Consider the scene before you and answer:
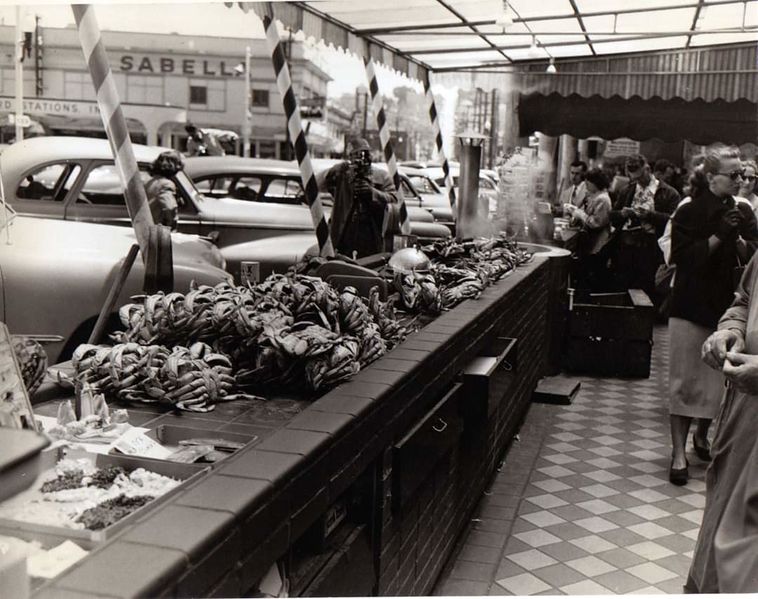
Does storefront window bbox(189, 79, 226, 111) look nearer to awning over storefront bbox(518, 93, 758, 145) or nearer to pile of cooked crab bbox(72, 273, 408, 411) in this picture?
awning over storefront bbox(518, 93, 758, 145)

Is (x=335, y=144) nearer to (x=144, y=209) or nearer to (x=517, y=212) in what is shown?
(x=517, y=212)

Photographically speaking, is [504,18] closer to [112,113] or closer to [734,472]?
[112,113]

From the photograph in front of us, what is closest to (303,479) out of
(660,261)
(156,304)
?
(156,304)

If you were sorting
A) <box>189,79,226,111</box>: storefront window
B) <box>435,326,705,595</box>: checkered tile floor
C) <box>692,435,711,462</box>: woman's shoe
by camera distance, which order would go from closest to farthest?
<box>435,326,705,595</box>: checkered tile floor, <box>692,435,711,462</box>: woman's shoe, <box>189,79,226,111</box>: storefront window

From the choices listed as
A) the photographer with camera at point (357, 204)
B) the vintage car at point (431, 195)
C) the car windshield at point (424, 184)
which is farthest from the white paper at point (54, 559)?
the car windshield at point (424, 184)

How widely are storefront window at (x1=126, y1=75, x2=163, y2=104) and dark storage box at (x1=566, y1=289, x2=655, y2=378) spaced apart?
4.63 meters

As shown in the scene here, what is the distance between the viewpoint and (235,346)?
7.43 feet

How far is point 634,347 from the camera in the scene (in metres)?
6.39

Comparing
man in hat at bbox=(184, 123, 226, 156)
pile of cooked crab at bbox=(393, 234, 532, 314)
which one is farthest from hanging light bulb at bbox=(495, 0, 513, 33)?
man in hat at bbox=(184, 123, 226, 156)

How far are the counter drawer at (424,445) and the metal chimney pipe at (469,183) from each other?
12.3ft

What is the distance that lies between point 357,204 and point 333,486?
4.69 metres

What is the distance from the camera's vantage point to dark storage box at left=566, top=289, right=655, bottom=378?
633cm

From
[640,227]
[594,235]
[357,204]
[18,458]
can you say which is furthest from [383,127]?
[18,458]

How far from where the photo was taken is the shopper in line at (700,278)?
397cm
